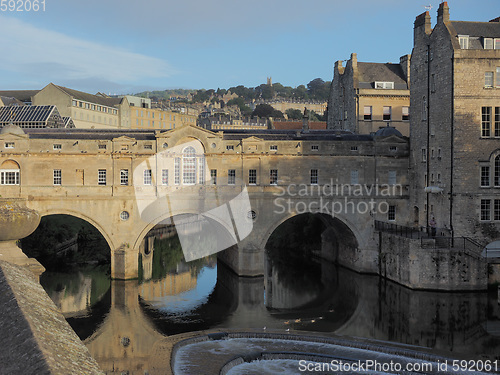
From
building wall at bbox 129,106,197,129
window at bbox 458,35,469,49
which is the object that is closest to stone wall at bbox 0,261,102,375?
window at bbox 458,35,469,49

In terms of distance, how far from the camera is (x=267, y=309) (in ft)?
117

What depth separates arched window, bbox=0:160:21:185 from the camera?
40.1 m

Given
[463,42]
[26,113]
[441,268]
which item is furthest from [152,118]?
[441,268]

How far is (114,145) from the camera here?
4141cm

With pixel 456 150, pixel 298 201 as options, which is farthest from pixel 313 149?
pixel 456 150

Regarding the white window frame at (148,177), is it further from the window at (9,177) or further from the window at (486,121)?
the window at (486,121)

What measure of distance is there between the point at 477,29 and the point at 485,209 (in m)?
12.4

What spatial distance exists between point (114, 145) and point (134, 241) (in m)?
6.93

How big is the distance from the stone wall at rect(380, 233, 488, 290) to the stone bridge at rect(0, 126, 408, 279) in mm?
5948

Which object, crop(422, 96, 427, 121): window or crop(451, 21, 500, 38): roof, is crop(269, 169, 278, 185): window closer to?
crop(422, 96, 427, 121): window

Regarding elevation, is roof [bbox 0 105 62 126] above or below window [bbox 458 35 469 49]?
below

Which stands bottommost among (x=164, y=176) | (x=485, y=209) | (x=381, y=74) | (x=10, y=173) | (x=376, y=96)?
(x=485, y=209)

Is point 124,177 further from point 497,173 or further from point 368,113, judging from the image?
point 497,173

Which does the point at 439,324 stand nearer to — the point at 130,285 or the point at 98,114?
the point at 130,285
